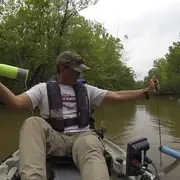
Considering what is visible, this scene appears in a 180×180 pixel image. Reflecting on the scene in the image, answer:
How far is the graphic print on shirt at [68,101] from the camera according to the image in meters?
3.79

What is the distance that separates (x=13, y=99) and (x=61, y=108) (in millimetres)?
533

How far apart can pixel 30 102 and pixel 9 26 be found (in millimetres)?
25873

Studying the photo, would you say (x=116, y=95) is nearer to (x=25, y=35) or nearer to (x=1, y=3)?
(x=25, y=35)

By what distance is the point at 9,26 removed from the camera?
28.4 meters

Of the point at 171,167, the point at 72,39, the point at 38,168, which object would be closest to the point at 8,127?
the point at 171,167

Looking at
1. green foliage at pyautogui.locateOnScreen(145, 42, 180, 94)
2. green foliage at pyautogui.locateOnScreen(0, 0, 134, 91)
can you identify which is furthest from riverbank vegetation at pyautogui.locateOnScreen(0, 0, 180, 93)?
green foliage at pyautogui.locateOnScreen(145, 42, 180, 94)

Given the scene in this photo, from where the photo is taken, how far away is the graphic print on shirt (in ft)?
12.4

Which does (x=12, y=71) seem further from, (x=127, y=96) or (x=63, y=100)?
(x=127, y=96)

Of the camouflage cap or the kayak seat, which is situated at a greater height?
the camouflage cap

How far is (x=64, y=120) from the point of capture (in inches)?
147

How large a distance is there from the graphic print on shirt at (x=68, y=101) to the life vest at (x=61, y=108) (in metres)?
0.04

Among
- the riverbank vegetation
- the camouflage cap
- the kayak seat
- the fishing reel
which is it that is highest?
the riverbank vegetation

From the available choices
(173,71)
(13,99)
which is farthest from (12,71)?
(173,71)

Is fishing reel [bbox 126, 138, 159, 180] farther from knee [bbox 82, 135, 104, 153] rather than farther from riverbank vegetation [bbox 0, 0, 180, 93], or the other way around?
riverbank vegetation [bbox 0, 0, 180, 93]
